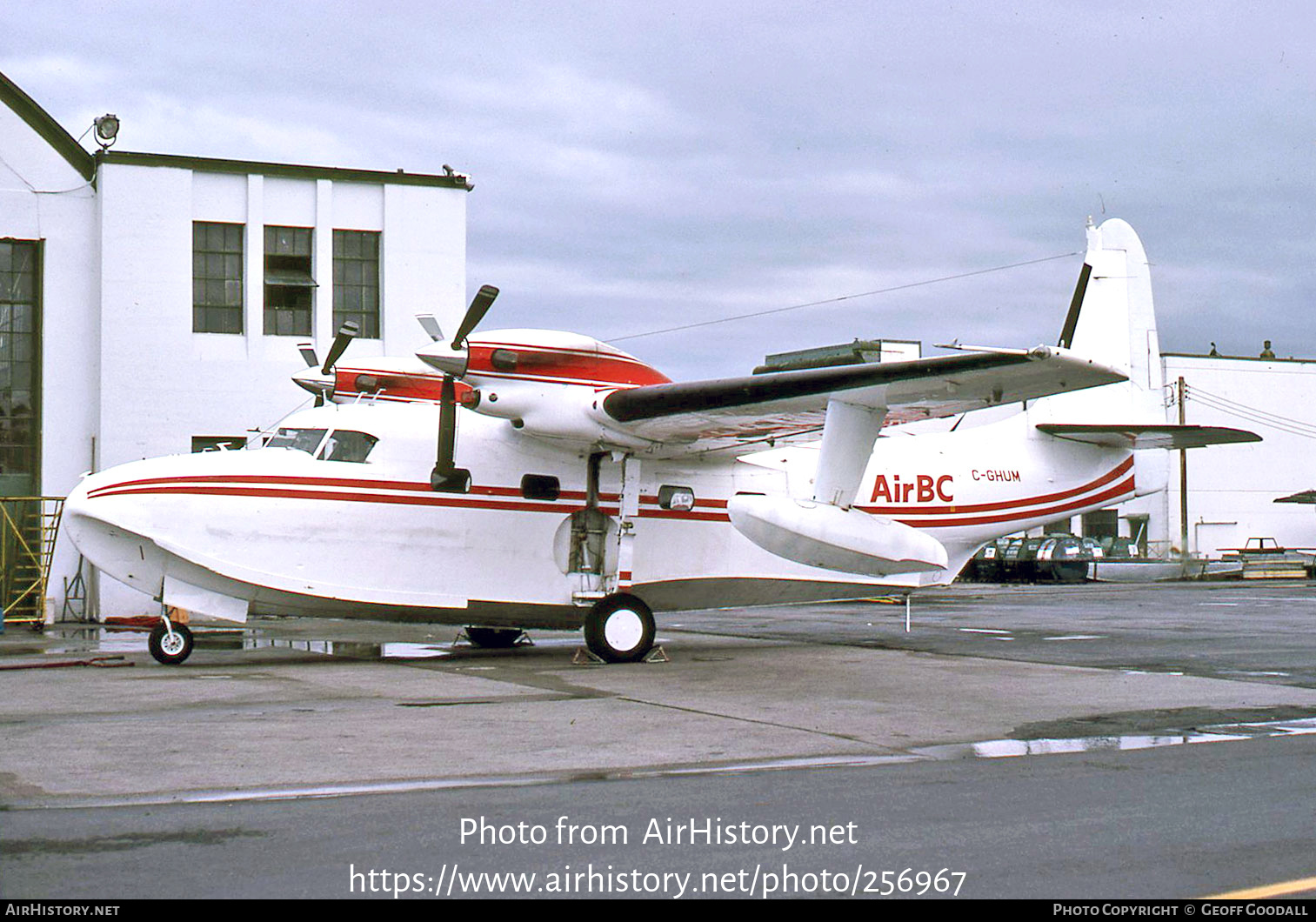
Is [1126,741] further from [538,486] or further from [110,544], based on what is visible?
[110,544]

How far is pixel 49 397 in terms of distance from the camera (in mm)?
27906

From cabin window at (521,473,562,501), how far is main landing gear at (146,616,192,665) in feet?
14.4

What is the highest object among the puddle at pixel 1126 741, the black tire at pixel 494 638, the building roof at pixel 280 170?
the building roof at pixel 280 170

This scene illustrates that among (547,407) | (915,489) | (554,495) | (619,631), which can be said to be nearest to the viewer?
(547,407)

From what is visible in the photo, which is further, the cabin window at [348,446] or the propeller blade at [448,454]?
the cabin window at [348,446]

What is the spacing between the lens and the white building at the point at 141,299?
27859 mm

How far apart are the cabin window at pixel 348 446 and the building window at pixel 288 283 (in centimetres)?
1354

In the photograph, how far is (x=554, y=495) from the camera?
56.5 feet

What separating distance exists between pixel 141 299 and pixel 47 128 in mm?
4256

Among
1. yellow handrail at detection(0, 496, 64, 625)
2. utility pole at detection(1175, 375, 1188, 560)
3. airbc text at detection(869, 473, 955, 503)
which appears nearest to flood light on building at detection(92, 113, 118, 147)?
yellow handrail at detection(0, 496, 64, 625)

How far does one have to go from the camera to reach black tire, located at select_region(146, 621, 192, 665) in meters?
15.9

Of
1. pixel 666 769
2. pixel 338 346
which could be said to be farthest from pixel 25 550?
pixel 666 769

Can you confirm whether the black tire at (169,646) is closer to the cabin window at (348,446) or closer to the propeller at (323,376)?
the cabin window at (348,446)

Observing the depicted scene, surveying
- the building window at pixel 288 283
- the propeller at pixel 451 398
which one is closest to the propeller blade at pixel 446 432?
the propeller at pixel 451 398
